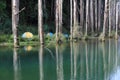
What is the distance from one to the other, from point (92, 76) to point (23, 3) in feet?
96.7

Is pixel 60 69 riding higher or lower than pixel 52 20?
lower

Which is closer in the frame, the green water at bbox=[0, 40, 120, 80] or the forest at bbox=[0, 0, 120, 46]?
the green water at bbox=[0, 40, 120, 80]

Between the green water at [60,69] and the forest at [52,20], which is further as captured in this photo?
the forest at [52,20]

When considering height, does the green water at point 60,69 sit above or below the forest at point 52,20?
below

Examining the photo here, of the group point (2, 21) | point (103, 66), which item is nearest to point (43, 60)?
point (103, 66)

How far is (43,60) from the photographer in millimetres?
15609

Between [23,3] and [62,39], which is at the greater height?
[23,3]

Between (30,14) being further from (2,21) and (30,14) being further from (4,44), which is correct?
(4,44)

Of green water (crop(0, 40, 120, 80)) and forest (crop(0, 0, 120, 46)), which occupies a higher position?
forest (crop(0, 0, 120, 46))

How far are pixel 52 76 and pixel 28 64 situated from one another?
329 centimetres

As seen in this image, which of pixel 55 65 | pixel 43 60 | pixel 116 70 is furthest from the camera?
pixel 43 60

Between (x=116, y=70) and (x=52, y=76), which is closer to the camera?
(x=52, y=76)

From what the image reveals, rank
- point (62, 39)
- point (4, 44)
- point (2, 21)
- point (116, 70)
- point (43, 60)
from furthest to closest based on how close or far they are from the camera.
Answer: point (2, 21)
point (62, 39)
point (4, 44)
point (43, 60)
point (116, 70)

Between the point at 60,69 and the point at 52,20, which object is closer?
the point at 60,69
